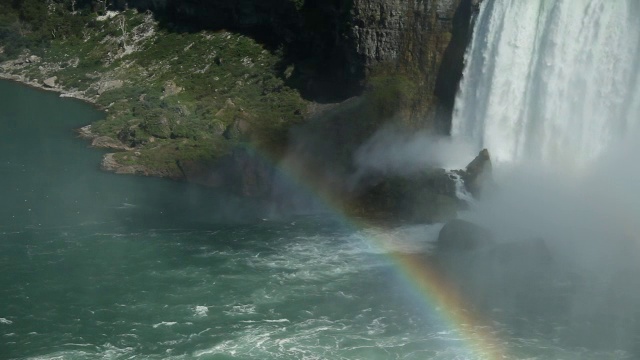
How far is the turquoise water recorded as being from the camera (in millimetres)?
29594

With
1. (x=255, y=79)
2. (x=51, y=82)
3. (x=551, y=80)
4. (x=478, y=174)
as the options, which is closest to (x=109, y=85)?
(x=51, y=82)

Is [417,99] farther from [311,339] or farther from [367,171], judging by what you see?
[311,339]

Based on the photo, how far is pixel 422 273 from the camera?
35500 millimetres

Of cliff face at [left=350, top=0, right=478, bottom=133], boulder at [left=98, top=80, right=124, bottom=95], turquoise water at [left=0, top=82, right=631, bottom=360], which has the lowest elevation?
turquoise water at [left=0, top=82, right=631, bottom=360]

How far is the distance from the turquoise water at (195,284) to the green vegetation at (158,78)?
5861 mm

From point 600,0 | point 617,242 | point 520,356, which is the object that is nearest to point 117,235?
point 520,356

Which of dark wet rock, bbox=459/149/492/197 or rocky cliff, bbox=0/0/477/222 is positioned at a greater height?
rocky cliff, bbox=0/0/477/222

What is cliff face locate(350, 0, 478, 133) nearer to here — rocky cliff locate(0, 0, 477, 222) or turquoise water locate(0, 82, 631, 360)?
rocky cliff locate(0, 0, 477, 222)

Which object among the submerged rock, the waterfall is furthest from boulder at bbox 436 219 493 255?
the submerged rock

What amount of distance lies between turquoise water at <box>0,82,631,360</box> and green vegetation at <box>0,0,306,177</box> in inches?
231

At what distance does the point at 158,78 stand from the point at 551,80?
3622 cm

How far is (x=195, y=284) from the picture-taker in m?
34.8

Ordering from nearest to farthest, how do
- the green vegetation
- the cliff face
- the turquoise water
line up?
the turquoise water < the cliff face < the green vegetation

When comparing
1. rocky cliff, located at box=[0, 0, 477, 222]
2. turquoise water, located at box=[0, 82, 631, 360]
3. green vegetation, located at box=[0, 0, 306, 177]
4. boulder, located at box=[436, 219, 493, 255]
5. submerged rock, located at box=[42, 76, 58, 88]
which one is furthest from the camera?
submerged rock, located at box=[42, 76, 58, 88]
